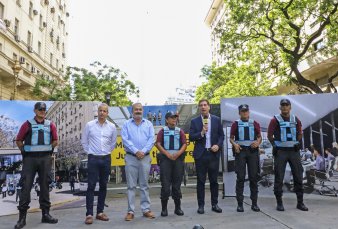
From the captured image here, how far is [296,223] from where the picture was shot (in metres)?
5.31

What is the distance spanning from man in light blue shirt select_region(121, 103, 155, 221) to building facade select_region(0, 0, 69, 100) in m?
16.1

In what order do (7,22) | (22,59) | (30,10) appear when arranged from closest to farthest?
(7,22)
(22,59)
(30,10)

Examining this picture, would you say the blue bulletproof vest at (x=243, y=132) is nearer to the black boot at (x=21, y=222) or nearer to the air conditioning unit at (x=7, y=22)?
the black boot at (x=21, y=222)

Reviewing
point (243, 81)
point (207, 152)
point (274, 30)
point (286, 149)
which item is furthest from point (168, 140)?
point (243, 81)

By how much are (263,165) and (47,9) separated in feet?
117

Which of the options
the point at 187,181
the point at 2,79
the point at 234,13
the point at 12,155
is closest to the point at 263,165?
the point at 187,181

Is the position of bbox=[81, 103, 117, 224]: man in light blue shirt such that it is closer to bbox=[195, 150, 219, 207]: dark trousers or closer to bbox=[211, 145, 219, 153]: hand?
bbox=[195, 150, 219, 207]: dark trousers

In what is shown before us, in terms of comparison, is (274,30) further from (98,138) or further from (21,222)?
(21,222)

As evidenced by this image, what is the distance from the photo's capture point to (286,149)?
21.6 ft

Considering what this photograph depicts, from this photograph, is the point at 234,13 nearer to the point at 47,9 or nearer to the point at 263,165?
the point at 263,165

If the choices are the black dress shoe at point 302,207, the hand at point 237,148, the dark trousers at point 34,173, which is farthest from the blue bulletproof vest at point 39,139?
the black dress shoe at point 302,207

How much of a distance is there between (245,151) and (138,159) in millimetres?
1912

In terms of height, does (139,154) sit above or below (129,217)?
above

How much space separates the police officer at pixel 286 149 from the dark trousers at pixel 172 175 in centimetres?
175
